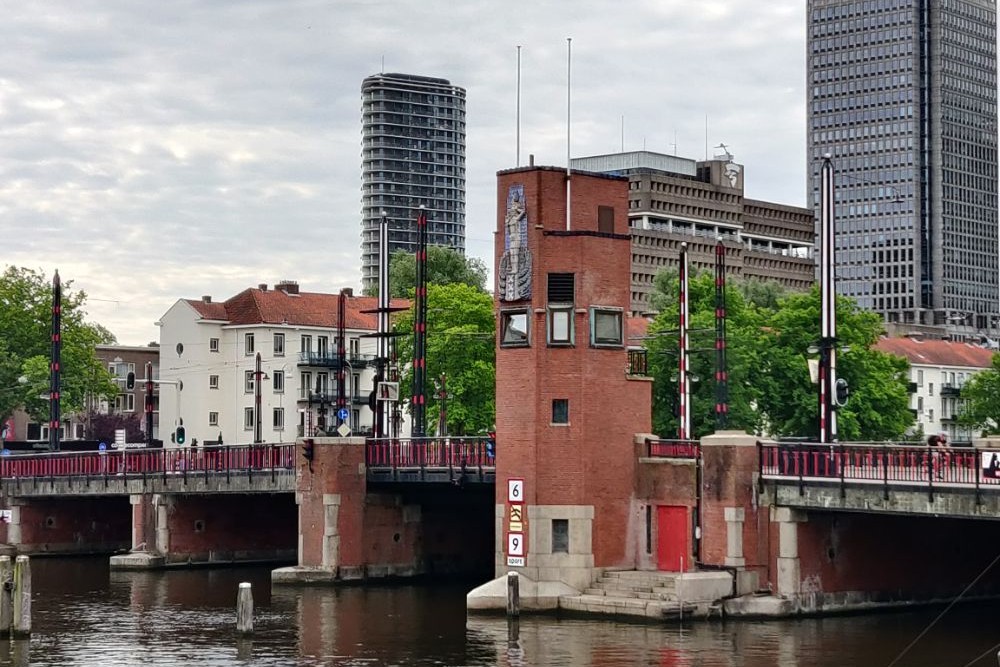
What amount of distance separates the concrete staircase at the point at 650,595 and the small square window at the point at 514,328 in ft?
27.1

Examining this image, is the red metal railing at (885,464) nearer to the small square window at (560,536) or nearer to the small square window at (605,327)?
the small square window at (605,327)

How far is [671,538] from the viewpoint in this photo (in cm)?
6069

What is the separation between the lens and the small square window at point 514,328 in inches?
2386

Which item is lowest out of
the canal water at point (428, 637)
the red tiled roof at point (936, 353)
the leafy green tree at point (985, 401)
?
the canal water at point (428, 637)

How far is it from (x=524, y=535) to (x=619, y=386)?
235 inches

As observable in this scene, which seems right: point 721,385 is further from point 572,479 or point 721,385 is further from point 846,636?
point 846,636

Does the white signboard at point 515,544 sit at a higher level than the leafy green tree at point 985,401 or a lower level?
lower

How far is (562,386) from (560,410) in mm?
811

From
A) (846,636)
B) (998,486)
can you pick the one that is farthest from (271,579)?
(998,486)

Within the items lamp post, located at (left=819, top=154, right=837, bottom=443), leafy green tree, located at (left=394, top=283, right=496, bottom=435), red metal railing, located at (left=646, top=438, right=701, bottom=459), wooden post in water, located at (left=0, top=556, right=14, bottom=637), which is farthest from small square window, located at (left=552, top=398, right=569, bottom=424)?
leafy green tree, located at (left=394, top=283, right=496, bottom=435)

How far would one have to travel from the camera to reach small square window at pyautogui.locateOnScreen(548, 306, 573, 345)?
60.2m

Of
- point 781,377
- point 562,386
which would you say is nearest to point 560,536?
point 562,386

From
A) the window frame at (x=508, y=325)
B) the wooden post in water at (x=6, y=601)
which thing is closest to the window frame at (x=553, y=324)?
the window frame at (x=508, y=325)

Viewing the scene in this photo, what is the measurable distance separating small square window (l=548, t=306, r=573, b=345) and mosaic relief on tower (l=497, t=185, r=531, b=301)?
1058 millimetres
